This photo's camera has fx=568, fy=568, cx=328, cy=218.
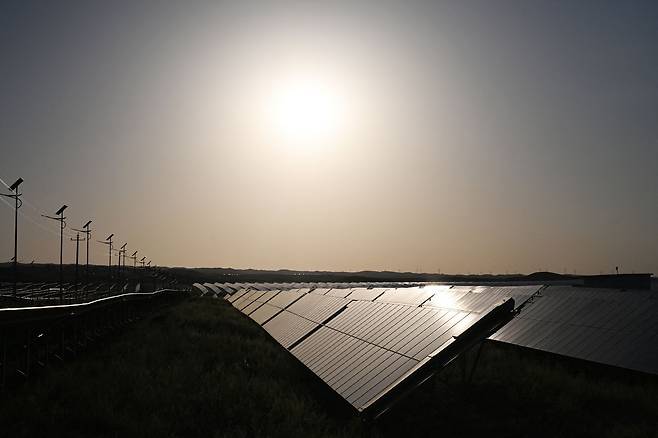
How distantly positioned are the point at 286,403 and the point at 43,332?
9948 millimetres

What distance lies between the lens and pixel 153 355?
17422 mm

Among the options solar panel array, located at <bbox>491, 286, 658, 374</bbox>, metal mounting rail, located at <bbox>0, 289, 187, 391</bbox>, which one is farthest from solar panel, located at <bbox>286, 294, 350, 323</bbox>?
metal mounting rail, located at <bbox>0, 289, 187, 391</bbox>

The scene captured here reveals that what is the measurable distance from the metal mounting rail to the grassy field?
2.46ft

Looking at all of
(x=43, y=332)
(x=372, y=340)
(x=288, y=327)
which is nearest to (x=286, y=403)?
(x=372, y=340)

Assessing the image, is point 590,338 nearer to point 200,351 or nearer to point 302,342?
point 302,342

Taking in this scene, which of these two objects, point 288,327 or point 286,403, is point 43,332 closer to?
point 288,327

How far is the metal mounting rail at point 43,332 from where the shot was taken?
11.8 metres

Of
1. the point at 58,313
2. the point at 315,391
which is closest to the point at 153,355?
the point at 58,313

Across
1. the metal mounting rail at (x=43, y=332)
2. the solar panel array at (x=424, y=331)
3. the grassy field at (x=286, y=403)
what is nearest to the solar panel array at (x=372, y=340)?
the solar panel array at (x=424, y=331)

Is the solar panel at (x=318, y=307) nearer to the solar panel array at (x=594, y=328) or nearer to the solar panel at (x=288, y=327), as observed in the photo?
the solar panel at (x=288, y=327)

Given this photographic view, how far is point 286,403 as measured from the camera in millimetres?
10500

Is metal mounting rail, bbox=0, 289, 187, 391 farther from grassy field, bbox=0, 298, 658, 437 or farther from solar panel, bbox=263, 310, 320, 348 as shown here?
solar panel, bbox=263, 310, 320, 348

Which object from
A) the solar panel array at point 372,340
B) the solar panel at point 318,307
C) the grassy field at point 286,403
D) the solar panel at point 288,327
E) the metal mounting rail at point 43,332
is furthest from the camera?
the solar panel at point 318,307

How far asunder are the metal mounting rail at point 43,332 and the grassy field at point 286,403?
75 centimetres
